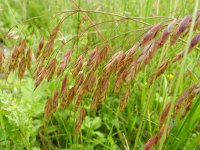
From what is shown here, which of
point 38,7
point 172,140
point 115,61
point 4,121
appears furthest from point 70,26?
point 115,61

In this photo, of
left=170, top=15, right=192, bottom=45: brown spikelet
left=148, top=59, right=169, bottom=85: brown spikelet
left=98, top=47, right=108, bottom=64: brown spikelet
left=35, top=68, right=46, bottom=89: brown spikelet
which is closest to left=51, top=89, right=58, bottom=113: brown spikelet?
left=35, top=68, right=46, bottom=89: brown spikelet

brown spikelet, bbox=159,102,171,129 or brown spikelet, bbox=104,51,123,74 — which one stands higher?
brown spikelet, bbox=104,51,123,74

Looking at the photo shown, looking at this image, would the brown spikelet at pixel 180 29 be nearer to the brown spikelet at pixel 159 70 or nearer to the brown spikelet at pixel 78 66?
the brown spikelet at pixel 159 70

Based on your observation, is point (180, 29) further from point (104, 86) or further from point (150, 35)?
point (104, 86)

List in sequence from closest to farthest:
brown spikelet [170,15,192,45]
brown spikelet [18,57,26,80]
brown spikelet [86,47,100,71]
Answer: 1. brown spikelet [170,15,192,45]
2. brown spikelet [86,47,100,71]
3. brown spikelet [18,57,26,80]

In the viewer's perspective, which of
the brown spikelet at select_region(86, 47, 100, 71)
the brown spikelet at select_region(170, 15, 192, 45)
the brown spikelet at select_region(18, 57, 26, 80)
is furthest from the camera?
the brown spikelet at select_region(18, 57, 26, 80)

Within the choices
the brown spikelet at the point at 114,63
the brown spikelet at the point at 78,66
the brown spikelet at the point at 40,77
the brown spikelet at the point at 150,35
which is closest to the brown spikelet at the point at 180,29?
the brown spikelet at the point at 150,35

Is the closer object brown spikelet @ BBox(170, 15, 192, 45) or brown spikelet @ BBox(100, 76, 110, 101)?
brown spikelet @ BBox(170, 15, 192, 45)

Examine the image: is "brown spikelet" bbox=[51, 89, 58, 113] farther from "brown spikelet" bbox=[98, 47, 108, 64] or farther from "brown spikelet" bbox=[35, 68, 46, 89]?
"brown spikelet" bbox=[98, 47, 108, 64]

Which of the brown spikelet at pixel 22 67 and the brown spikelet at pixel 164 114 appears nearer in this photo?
the brown spikelet at pixel 164 114

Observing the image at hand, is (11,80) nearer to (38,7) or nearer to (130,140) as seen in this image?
(130,140)

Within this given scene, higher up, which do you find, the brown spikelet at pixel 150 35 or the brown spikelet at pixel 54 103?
the brown spikelet at pixel 150 35
